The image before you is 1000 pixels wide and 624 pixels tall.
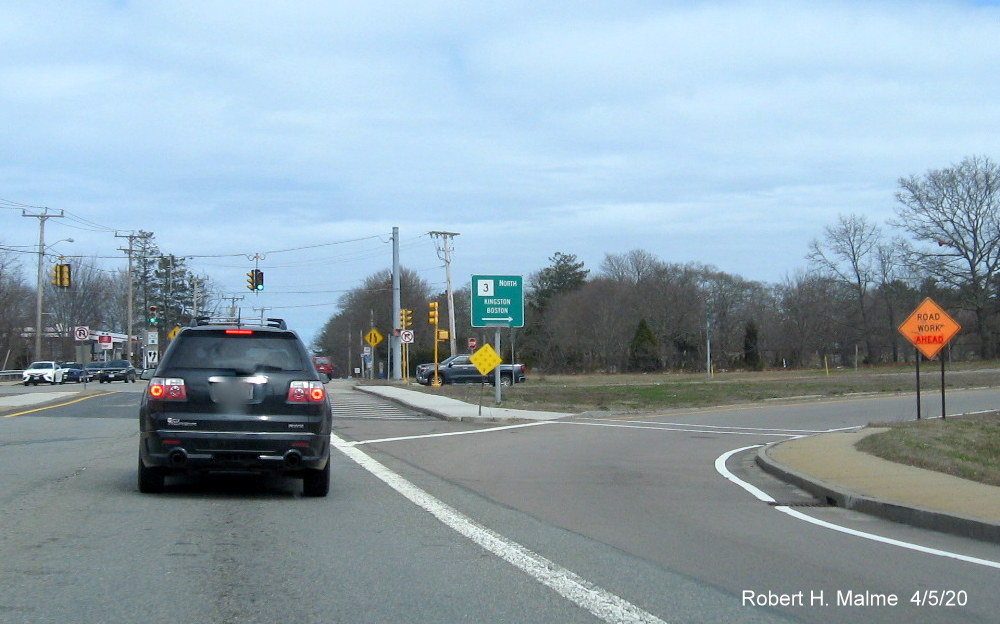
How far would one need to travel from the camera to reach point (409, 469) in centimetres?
Result: 1338

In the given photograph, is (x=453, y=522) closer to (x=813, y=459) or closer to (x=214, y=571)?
(x=214, y=571)

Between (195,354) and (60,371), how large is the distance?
170 feet

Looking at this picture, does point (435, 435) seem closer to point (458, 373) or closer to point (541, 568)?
point (541, 568)

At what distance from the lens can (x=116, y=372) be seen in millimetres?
59438

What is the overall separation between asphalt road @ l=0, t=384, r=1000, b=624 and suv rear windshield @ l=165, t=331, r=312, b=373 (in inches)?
57.7

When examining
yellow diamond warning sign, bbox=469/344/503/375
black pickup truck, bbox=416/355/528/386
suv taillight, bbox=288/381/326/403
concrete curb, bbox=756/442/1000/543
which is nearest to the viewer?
concrete curb, bbox=756/442/1000/543

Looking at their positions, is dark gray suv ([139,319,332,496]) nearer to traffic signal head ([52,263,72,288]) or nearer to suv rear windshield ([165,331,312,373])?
suv rear windshield ([165,331,312,373])

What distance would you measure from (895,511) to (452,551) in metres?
4.87

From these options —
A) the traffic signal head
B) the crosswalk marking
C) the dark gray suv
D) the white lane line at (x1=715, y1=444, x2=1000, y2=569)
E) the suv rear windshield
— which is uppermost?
the traffic signal head

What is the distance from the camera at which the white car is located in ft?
177

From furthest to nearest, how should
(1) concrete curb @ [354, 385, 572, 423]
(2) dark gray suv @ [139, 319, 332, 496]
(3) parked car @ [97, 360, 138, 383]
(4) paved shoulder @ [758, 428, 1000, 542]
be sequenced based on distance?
1. (3) parked car @ [97, 360, 138, 383]
2. (1) concrete curb @ [354, 385, 572, 423]
3. (2) dark gray suv @ [139, 319, 332, 496]
4. (4) paved shoulder @ [758, 428, 1000, 542]

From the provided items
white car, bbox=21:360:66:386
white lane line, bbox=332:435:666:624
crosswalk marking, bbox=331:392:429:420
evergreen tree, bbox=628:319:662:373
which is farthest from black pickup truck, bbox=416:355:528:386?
white lane line, bbox=332:435:666:624

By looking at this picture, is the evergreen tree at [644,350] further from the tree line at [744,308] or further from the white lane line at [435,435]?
the white lane line at [435,435]

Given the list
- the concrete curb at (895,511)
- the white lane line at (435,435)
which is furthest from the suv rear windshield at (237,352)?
the white lane line at (435,435)
